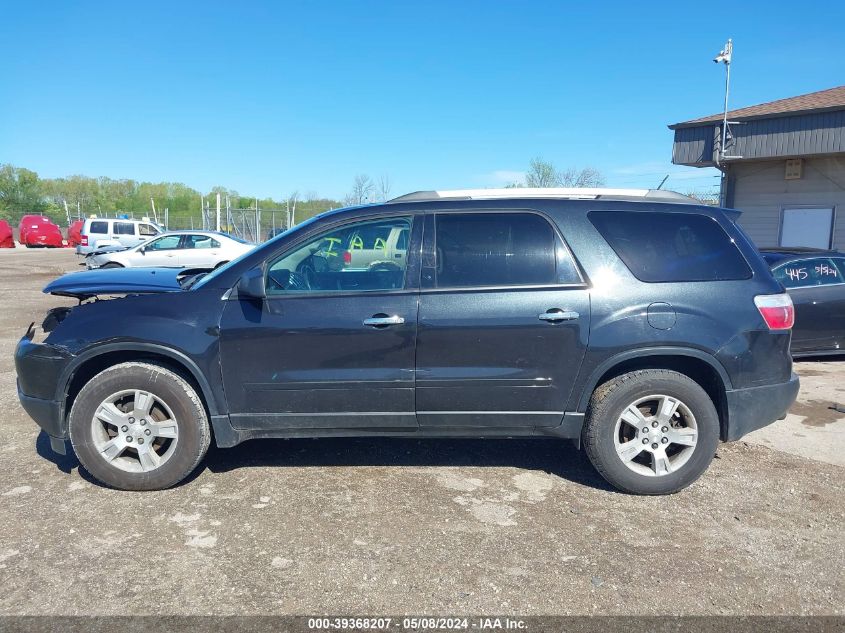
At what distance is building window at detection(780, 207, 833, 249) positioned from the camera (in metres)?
14.1

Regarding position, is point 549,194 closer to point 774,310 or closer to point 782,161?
point 774,310

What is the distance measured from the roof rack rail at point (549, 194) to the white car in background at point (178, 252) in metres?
14.0

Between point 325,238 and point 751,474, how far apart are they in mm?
3279

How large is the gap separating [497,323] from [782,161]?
13.7 m

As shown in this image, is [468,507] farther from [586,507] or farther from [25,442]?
[25,442]

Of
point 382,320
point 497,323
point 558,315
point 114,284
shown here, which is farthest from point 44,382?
point 558,315

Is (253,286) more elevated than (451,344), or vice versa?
(253,286)

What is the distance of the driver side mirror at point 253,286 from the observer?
3.79 metres

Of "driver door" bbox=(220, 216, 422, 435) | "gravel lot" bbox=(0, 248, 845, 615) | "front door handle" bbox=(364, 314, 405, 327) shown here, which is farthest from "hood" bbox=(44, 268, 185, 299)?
"front door handle" bbox=(364, 314, 405, 327)

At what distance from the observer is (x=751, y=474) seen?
434 centimetres

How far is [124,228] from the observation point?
27.0 meters

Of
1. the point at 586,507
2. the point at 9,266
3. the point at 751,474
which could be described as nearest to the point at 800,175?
the point at 751,474

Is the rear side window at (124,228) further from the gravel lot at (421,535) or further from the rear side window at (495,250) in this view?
the rear side window at (495,250)

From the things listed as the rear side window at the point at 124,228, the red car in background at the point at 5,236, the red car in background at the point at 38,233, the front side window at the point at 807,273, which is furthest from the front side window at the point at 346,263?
the red car in background at the point at 38,233
